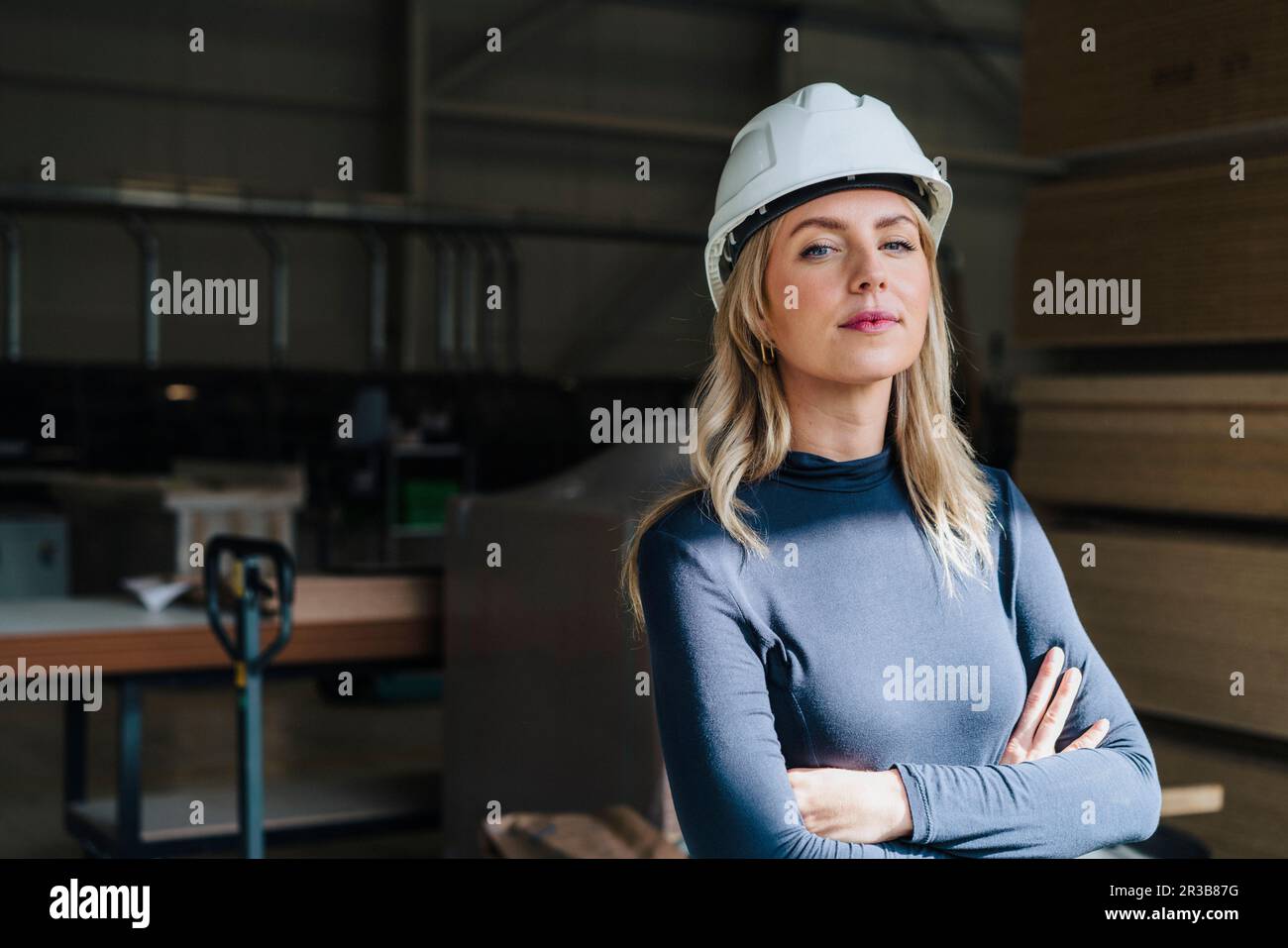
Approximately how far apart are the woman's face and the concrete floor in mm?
3032

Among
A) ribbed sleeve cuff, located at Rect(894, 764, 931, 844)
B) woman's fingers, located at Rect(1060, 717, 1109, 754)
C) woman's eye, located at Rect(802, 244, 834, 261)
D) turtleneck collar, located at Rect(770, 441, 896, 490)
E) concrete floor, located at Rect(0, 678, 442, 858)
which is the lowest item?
concrete floor, located at Rect(0, 678, 442, 858)

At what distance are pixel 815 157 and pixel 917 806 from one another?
517 millimetres

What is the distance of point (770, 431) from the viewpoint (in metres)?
1.23

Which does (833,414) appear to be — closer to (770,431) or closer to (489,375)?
(770,431)

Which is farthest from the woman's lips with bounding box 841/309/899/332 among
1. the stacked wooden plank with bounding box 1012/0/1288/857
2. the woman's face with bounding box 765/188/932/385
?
the stacked wooden plank with bounding box 1012/0/1288/857

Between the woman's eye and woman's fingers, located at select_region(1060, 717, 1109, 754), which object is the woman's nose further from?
woman's fingers, located at select_region(1060, 717, 1109, 754)

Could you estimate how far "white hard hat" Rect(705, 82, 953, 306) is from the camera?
3.78ft

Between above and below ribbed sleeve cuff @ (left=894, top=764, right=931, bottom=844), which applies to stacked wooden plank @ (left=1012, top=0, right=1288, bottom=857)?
above

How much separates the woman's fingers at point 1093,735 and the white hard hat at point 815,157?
0.47m

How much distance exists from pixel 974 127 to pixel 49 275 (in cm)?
818

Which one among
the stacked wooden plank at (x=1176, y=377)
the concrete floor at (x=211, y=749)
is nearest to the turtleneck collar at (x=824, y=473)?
the stacked wooden plank at (x=1176, y=377)

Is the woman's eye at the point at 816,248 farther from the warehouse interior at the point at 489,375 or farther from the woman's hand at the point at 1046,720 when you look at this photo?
the woman's hand at the point at 1046,720
